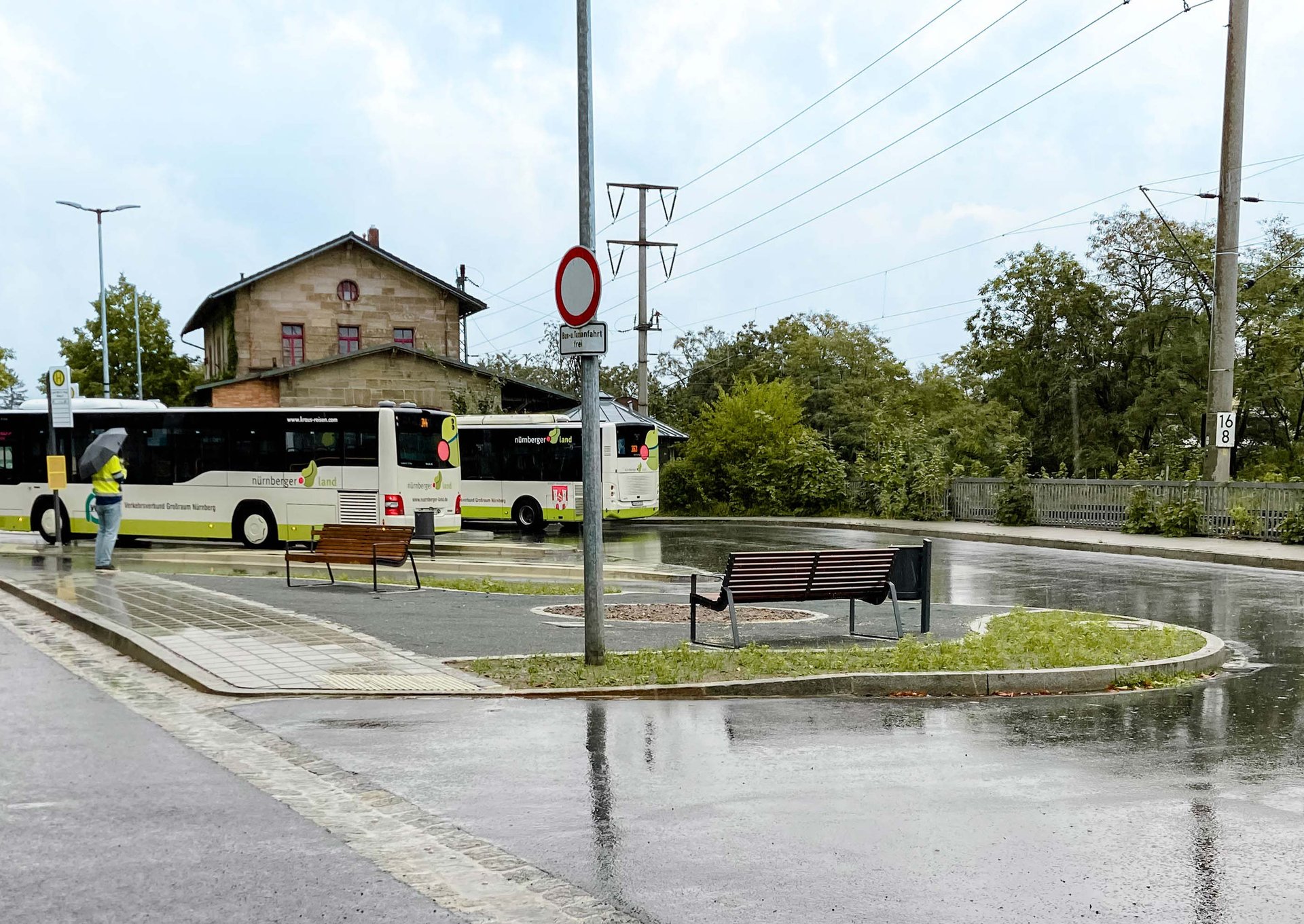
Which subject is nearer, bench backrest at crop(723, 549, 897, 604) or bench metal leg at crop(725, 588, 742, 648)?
bench metal leg at crop(725, 588, 742, 648)

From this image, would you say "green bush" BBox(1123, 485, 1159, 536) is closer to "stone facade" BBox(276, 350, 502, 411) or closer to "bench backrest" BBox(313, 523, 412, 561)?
"bench backrest" BBox(313, 523, 412, 561)

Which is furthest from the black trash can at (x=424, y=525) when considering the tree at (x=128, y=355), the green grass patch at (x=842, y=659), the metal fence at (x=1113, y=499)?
the tree at (x=128, y=355)

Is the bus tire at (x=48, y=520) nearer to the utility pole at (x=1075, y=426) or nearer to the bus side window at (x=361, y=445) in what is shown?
the bus side window at (x=361, y=445)

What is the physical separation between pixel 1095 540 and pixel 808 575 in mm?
17396

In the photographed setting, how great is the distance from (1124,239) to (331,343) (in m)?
33.3

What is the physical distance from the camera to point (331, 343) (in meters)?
55.4

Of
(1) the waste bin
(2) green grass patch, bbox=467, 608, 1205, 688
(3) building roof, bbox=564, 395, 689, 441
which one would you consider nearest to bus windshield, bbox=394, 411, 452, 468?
(1) the waste bin

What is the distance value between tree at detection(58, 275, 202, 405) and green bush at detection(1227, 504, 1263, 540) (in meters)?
67.1

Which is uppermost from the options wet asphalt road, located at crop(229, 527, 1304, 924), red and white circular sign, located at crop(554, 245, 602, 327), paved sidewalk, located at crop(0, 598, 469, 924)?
red and white circular sign, located at crop(554, 245, 602, 327)

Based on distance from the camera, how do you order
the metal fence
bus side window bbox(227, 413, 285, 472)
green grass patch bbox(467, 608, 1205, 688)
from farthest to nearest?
the metal fence
bus side window bbox(227, 413, 285, 472)
green grass patch bbox(467, 608, 1205, 688)

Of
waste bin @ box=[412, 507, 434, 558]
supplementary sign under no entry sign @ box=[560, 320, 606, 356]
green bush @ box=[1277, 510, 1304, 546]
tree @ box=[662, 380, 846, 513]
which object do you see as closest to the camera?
supplementary sign under no entry sign @ box=[560, 320, 606, 356]

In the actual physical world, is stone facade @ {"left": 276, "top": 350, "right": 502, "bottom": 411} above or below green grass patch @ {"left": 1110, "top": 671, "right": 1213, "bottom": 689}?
above

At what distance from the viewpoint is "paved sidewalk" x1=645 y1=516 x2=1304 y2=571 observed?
2283cm

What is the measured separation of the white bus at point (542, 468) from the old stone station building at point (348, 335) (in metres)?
14.4
